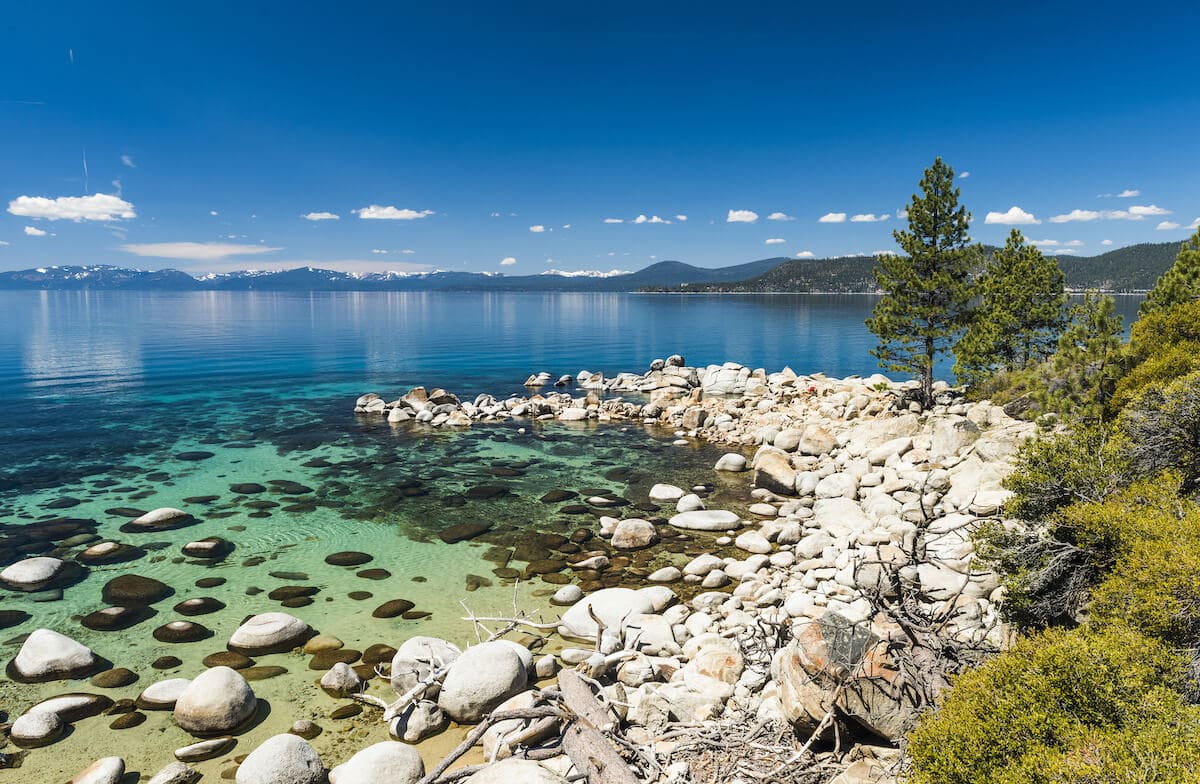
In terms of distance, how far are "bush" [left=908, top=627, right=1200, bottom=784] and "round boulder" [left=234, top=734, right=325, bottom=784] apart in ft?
23.7

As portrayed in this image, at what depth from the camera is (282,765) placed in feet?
24.9

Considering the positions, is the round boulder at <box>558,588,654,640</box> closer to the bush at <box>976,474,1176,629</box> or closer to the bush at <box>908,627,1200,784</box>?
the bush at <box>976,474,1176,629</box>

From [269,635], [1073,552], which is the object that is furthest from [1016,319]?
[269,635]

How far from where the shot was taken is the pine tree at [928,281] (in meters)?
25.8

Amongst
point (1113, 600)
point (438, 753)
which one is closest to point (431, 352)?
point (438, 753)

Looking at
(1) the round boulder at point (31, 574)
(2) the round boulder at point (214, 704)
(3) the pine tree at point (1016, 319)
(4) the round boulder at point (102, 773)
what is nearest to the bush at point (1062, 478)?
(2) the round boulder at point (214, 704)

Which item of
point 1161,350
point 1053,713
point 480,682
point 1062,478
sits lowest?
point 480,682

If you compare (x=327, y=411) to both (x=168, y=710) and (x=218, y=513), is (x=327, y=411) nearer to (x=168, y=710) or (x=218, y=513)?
(x=218, y=513)

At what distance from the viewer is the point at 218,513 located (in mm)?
18328

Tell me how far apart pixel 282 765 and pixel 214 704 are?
2.11 metres

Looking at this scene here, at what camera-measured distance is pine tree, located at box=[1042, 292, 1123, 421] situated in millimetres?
15219

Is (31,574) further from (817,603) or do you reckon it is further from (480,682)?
(817,603)

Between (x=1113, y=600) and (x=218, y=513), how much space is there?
2130cm

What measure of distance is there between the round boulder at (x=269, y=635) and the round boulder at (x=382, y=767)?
13.5 ft
